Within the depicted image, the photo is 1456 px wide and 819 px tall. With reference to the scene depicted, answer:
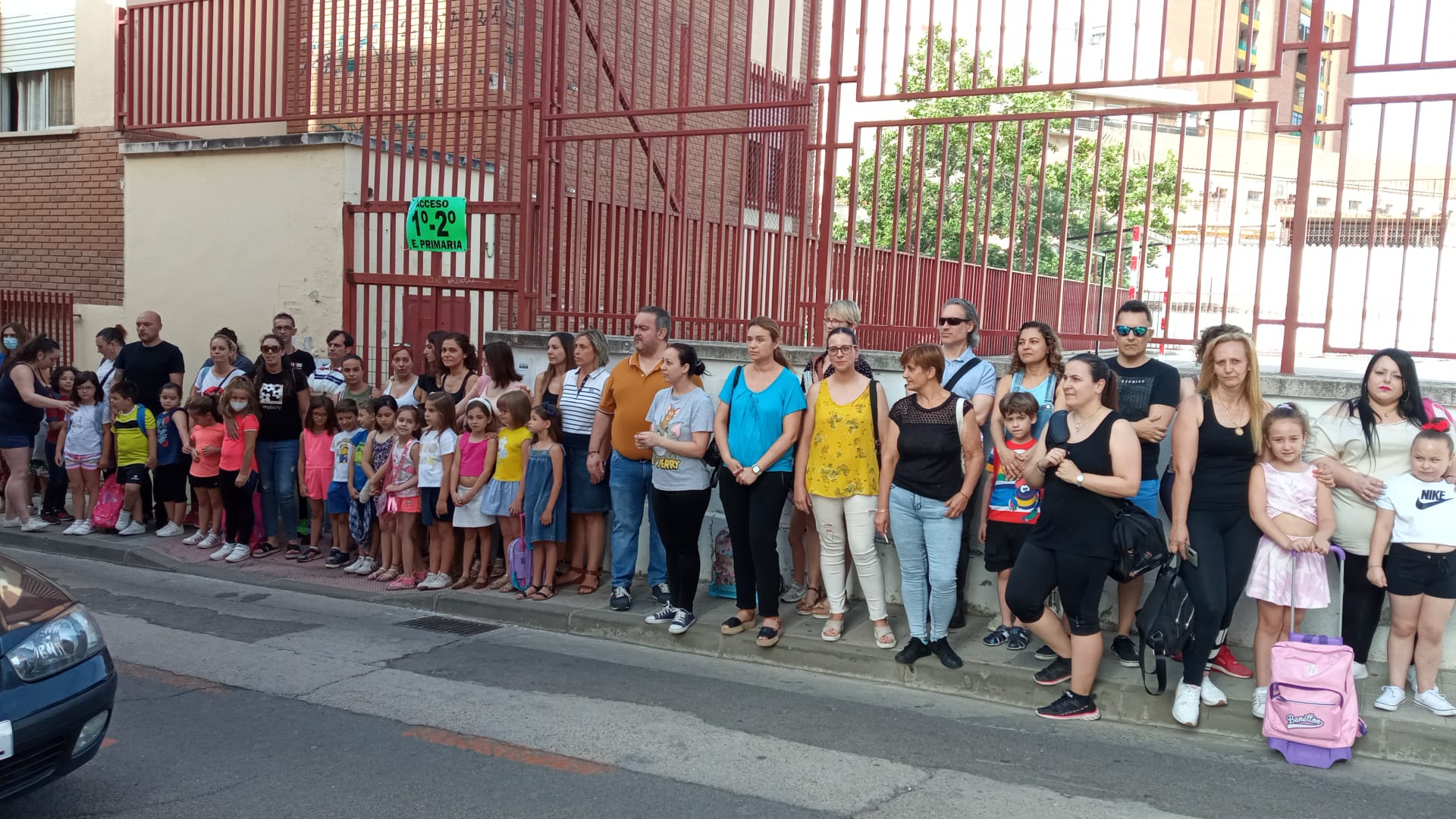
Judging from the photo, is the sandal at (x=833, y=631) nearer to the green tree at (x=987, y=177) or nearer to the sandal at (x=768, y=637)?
the sandal at (x=768, y=637)

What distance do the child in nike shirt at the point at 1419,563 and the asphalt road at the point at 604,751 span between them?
0.56 metres

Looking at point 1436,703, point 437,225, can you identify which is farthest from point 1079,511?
point 437,225

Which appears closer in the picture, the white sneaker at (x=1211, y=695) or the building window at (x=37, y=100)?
the white sneaker at (x=1211, y=695)

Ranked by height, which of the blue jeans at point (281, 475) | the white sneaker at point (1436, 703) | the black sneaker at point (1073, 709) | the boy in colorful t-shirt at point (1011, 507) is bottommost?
the black sneaker at point (1073, 709)

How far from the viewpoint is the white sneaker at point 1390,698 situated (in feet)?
18.4

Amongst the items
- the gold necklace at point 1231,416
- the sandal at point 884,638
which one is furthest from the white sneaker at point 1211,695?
the sandal at point 884,638

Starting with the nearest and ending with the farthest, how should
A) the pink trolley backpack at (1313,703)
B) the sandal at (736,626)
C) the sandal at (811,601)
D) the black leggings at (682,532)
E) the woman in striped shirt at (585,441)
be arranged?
the pink trolley backpack at (1313,703) < the sandal at (736,626) < the black leggings at (682,532) < the sandal at (811,601) < the woman in striped shirt at (585,441)

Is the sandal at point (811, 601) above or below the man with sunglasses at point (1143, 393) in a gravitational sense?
below

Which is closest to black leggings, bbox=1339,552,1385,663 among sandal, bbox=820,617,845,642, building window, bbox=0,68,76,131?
sandal, bbox=820,617,845,642

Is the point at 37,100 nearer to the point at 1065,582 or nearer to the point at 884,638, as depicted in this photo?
the point at 884,638

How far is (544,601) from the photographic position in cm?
797

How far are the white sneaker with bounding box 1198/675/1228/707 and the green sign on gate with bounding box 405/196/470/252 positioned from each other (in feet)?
24.3

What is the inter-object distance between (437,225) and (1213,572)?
25.0 feet

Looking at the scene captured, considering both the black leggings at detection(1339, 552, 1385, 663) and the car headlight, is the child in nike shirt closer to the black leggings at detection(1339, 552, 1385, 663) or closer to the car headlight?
the black leggings at detection(1339, 552, 1385, 663)
